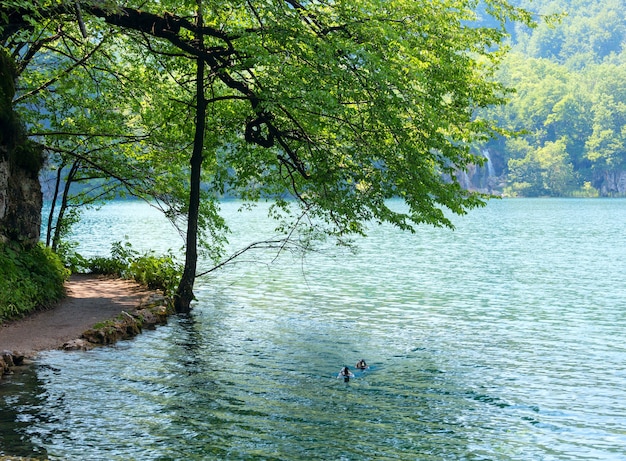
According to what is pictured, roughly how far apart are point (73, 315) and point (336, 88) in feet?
24.9

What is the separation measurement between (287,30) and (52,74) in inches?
369

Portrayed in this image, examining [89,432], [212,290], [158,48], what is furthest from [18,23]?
[212,290]

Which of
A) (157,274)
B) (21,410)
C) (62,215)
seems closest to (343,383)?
(21,410)

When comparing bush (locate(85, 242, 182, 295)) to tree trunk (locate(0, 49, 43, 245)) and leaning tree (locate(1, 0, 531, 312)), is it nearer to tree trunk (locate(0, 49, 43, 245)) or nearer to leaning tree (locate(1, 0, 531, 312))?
leaning tree (locate(1, 0, 531, 312))

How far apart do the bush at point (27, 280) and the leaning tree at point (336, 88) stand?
3129 mm

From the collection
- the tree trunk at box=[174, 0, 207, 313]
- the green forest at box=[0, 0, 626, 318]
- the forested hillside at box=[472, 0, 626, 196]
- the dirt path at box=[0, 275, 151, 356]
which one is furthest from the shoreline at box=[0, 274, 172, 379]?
the forested hillside at box=[472, 0, 626, 196]

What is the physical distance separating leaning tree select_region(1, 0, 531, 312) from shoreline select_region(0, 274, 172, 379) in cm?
143

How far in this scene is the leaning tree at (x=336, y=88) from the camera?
1446cm

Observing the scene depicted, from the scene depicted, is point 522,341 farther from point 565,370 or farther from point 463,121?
point 463,121

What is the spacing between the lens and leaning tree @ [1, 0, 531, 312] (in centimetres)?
1446

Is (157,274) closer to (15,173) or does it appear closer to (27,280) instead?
(27,280)

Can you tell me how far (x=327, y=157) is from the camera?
56.7ft

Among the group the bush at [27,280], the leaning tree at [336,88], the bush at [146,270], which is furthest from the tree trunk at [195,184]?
the bush at [27,280]

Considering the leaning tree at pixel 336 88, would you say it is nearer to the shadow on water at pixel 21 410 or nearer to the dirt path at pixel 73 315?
the dirt path at pixel 73 315
